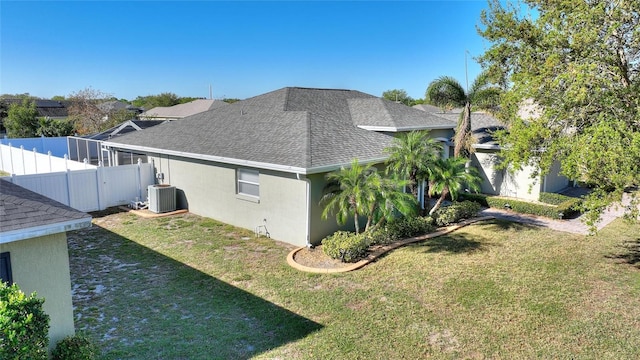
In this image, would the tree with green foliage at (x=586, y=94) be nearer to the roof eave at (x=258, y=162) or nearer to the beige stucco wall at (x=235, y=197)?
the roof eave at (x=258, y=162)

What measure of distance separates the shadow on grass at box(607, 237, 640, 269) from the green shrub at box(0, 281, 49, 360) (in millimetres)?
14354

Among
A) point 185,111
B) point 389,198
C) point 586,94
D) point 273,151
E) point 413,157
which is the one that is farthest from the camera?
point 185,111

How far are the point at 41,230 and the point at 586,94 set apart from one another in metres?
11.7

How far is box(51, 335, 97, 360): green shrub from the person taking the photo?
5859 mm

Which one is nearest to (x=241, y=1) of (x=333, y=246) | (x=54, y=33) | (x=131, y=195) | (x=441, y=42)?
(x=54, y=33)

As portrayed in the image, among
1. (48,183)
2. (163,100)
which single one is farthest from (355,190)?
(163,100)

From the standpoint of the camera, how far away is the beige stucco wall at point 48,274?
19.1 ft

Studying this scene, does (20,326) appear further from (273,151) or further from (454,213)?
(454,213)

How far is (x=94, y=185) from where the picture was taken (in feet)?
56.2

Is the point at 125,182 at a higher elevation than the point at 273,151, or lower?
lower

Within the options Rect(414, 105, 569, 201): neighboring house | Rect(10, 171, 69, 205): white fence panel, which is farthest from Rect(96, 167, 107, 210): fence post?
Rect(414, 105, 569, 201): neighboring house

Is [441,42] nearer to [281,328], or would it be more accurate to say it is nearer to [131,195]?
[131,195]

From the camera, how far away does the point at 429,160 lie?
14125 millimetres

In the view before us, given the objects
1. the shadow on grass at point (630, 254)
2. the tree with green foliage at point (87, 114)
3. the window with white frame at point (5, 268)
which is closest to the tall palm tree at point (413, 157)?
the shadow on grass at point (630, 254)
